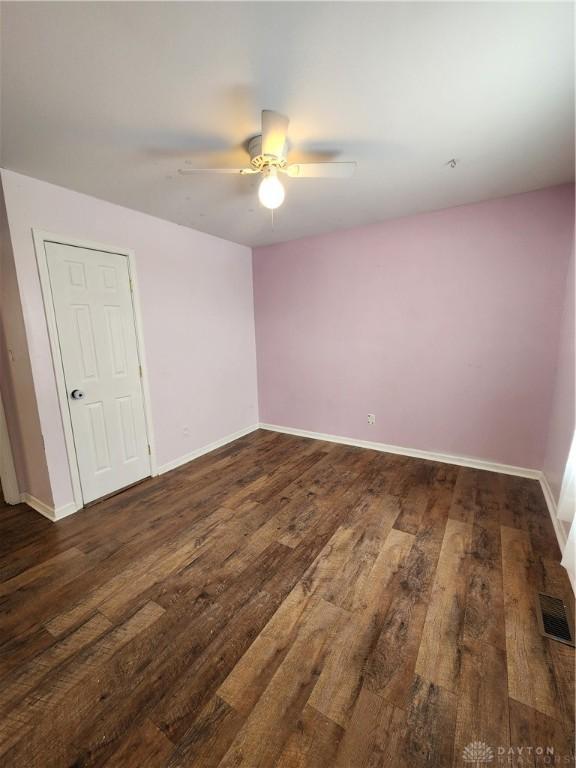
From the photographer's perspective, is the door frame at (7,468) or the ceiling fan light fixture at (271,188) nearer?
the ceiling fan light fixture at (271,188)

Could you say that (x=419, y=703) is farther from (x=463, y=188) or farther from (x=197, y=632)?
(x=463, y=188)

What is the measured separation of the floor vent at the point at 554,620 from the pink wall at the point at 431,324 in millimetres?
1551

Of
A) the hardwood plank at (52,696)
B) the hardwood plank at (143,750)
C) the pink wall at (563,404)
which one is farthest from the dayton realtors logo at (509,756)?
the pink wall at (563,404)

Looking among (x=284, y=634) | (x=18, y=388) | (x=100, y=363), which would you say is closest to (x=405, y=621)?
(x=284, y=634)

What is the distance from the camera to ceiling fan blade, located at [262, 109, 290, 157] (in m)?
1.40

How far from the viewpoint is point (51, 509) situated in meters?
2.35

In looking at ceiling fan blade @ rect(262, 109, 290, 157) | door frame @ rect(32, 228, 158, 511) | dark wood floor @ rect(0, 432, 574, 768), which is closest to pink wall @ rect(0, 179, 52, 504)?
door frame @ rect(32, 228, 158, 511)

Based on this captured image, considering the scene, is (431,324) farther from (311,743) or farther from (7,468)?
(7,468)

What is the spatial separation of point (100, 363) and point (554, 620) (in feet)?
11.1

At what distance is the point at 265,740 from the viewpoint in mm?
1043

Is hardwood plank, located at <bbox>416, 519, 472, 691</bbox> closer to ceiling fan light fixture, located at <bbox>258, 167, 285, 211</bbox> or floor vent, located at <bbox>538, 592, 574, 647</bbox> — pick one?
floor vent, located at <bbox>538, 592, 574, 647</bbox>

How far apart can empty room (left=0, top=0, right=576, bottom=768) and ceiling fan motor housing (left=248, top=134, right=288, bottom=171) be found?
0.03 metres

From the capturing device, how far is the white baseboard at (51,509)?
2.34 meters

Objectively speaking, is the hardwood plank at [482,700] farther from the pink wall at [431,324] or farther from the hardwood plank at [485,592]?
the pink wall at [431,324]
